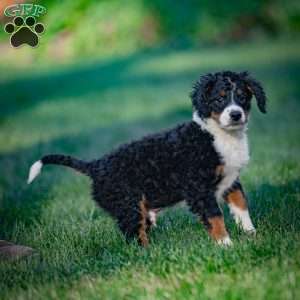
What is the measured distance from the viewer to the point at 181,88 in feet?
59.1

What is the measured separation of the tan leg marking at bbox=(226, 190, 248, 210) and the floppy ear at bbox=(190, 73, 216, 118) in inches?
24.3

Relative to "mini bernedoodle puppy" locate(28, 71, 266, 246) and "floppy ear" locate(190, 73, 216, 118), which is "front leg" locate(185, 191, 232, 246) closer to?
"mini bernedoodle puppy" locate(28, 71, 266, 246)

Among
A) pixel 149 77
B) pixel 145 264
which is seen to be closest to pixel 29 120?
pixel 149 77

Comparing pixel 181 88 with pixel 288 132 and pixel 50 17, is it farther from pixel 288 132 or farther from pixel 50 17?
pixel 50 17

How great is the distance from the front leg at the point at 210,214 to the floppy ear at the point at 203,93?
63 cm

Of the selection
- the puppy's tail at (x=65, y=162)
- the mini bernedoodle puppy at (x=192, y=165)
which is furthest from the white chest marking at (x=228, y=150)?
the puppy's tail at (x=65, y=162)

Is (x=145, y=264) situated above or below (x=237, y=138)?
below

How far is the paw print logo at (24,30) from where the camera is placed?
6641 millimetres

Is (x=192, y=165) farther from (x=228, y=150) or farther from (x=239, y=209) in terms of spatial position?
(x=239, y=209)

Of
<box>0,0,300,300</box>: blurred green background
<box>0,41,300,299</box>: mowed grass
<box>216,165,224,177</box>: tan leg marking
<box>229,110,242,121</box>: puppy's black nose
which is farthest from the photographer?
<box>216,165,224,177</box>: tan leg marking

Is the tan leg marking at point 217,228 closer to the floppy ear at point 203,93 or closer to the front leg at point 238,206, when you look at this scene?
the front leg at point 238,206

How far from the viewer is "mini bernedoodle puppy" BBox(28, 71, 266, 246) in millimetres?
5891

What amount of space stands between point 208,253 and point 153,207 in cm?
109

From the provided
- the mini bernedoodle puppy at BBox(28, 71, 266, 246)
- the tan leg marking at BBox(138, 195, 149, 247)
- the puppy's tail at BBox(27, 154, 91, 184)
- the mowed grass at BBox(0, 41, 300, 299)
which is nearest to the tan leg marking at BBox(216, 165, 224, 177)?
the mini bernedoodle puppy at BBox(28, 71, 266, 246)
